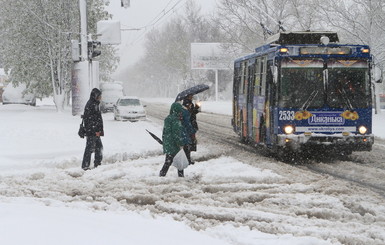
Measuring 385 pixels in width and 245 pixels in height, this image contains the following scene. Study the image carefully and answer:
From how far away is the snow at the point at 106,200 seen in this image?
5910 millimetres

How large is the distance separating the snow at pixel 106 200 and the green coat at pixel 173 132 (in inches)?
24.1

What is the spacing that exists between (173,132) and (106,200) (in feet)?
8.12

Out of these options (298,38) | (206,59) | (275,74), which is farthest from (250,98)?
(206,59)

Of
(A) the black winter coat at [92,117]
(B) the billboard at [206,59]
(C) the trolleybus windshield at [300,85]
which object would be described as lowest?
(A) the black winter coat at [92,117]

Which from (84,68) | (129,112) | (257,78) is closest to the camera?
(257,78)

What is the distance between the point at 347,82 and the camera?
13469mm

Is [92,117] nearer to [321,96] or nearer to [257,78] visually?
[257,78]

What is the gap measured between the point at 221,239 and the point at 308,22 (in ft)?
108

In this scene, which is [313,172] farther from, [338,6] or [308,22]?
[308,22]

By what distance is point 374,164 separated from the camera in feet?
43.3

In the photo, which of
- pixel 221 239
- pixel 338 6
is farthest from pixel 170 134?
pixel 338 6

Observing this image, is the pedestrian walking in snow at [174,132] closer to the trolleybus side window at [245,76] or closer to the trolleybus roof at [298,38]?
the trolleybus roof at [298,38]

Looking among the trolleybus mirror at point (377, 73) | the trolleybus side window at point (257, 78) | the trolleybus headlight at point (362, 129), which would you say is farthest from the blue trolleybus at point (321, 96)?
the trolleybus side window at point (257, 78)

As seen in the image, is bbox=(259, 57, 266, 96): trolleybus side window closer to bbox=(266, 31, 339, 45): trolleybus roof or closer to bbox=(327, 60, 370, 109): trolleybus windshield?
bbox=(266, 31, 339, 45): trolleybus roof
